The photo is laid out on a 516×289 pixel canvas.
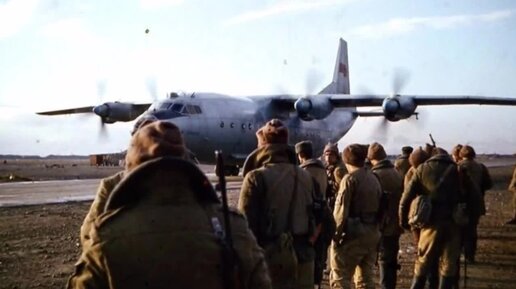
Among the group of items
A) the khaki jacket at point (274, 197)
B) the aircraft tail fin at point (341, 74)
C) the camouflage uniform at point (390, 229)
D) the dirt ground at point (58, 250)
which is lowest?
the dirt ground at point (58, 250)

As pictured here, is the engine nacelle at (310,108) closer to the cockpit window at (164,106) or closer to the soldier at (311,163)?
the cockpit window at (164,106)

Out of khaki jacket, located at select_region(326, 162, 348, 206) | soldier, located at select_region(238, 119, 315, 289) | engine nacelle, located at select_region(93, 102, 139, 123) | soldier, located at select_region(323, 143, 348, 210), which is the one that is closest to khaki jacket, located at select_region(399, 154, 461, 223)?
khaki jacket, located at select_region(326, 162, 348, 206)

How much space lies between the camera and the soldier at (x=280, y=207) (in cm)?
465

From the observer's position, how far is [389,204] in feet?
24.6

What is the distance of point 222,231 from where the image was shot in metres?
2.33

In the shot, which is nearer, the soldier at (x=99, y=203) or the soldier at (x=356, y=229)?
the soldier at (x=99, y=203)

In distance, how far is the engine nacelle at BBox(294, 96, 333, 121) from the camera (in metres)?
25.6

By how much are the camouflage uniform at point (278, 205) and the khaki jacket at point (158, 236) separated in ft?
7.50

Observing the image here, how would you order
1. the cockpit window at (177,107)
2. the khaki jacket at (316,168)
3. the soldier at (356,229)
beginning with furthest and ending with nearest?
the cockpit window at (177,107), the khaki jacket at (316,168), the soldier at (356,229)

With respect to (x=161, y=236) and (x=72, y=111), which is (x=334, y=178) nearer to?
(x=161, y=236)

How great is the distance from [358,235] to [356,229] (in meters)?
0.06

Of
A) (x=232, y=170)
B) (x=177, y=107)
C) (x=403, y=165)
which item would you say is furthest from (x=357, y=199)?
(x=232, y=170)

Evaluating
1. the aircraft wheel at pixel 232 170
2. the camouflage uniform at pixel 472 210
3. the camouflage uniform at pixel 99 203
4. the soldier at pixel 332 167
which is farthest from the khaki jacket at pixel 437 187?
the aircraft wheel at pixel 232 170

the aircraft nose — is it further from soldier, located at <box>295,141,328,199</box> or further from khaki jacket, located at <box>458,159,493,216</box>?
soldier, located at <box>295,141,328,199</box>
